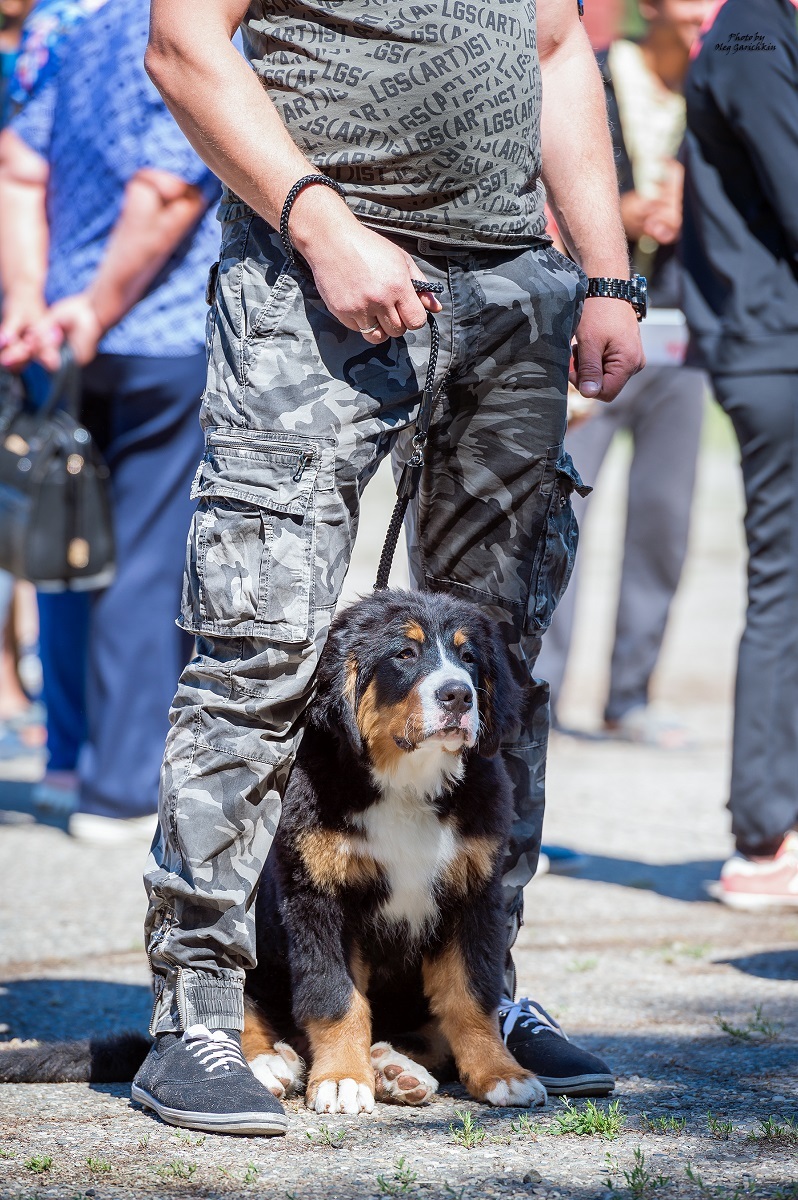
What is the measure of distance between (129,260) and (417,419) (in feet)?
9.17

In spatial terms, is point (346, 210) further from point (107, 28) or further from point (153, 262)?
A: point (107, 28)

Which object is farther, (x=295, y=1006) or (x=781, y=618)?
(x=781, y=618)

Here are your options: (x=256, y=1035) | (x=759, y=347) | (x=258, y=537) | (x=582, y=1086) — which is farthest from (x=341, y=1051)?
(x=759, y=347)

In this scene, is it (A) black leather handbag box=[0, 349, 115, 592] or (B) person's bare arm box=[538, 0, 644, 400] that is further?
(A) black leather handbag box=[0, 349, 115, 592]

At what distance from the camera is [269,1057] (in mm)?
2727

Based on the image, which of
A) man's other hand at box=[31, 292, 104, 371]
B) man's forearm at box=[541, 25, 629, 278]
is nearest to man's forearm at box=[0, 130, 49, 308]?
man's other hand at box=[31, 292, 104, 371]

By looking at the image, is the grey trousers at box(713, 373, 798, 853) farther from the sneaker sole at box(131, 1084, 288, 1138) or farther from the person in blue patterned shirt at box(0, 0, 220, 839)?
the sneaker sole at box(131, 1084, 288, 1138)

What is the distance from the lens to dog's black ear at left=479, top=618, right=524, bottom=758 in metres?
2.82

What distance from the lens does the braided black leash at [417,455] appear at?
8.45ft

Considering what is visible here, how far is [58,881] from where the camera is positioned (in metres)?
4.77

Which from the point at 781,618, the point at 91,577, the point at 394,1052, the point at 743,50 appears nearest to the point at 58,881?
the point at 91,577

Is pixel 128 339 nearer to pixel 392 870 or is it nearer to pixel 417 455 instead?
pixel 417 455

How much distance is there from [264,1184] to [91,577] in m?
3.30

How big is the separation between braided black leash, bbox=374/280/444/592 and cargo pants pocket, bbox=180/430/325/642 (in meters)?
0.27
